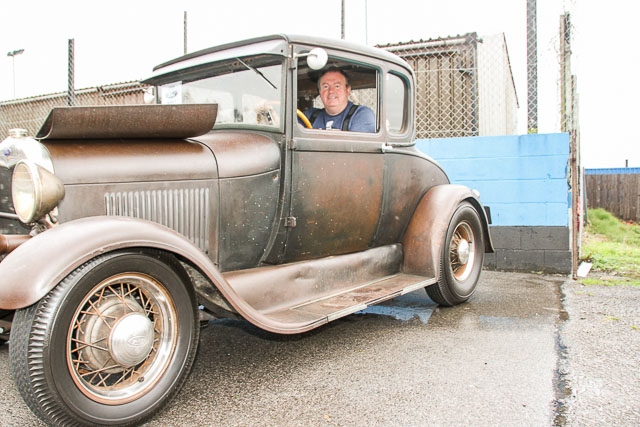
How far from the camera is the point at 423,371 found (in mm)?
2758

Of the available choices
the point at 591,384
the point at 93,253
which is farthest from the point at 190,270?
the point at 591,384

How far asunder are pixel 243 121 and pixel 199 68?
508mm

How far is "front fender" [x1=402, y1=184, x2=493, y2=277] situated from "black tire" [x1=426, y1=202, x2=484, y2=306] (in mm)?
90

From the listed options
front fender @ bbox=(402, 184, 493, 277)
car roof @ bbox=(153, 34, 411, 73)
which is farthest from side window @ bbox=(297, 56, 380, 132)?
front fender @ bbox=(402, 184, 493, 277)

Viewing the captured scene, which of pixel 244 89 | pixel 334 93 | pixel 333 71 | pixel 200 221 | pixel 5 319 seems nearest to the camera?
pixel 5 319

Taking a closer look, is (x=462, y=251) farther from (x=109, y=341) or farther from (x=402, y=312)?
(x=109, y=341)

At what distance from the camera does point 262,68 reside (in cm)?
304

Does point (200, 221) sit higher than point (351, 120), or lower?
lower

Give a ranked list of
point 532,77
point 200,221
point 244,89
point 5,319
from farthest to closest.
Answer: point 532,77 < point 244,89 < point 200,221 < point 5,319

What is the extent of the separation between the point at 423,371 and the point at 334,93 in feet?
6.39

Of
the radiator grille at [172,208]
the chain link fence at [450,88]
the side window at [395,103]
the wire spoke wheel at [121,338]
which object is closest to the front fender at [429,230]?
the side window at [395,103]

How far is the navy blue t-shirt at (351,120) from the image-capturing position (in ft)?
11.7

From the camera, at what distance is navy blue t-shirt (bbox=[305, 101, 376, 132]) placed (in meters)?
3.58

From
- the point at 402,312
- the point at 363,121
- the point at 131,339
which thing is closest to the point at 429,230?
the point at 402,312
